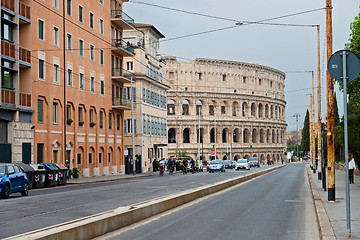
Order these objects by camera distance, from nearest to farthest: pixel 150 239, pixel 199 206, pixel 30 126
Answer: pixel 150 239, pixel 199 206, pixel 30 126

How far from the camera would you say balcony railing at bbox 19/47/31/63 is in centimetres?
3978

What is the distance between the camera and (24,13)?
40.2 metres

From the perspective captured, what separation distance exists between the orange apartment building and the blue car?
13868 mm

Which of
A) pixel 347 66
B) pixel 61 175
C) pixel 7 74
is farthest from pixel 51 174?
pixel 347 66

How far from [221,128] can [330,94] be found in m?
107

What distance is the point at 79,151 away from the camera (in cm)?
5100

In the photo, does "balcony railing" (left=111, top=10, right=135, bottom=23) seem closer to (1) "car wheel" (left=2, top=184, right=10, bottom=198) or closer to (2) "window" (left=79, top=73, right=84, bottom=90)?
(2) "window" (left=79, top=73, right=84, bottom=90)

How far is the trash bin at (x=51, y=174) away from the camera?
34.9 metres

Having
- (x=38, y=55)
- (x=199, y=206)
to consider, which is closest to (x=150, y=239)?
(x=199, y=206)

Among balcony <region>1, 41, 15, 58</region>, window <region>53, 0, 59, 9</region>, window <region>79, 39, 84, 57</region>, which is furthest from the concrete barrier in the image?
window <region>79, 39, 84, 57</region>

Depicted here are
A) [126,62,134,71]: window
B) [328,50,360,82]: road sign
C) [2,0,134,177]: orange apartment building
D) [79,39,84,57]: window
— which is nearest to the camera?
[328,50,360,82]: road sign

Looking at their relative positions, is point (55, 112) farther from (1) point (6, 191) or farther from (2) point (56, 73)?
(1) point (6, 191)

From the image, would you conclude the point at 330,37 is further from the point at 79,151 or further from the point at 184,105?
the point at 184,105

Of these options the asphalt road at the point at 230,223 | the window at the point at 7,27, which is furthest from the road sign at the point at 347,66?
the window at the point at 7,27
